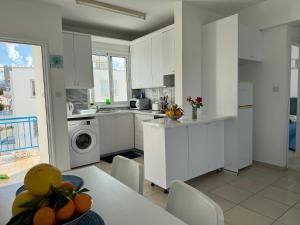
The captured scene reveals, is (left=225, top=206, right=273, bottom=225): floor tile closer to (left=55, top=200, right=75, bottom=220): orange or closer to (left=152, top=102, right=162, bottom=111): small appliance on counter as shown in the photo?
(left=55, top=200, right=75, bottom=220): orange

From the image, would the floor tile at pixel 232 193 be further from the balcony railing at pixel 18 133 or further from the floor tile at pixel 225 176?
the balcony railing at pixel 18 133

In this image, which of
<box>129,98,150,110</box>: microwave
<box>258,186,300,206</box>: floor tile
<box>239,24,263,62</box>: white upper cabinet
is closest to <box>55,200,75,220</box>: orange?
<box>258,186,300,206</box>: floor tile

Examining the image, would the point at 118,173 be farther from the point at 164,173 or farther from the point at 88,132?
the point at 88,132

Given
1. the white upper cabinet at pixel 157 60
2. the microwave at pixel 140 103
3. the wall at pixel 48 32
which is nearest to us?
the wall at pixel 48 32

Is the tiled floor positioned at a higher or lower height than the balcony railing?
lower

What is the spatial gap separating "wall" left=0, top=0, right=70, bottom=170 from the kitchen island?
1.41 m

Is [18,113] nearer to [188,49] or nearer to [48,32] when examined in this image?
[48,32]

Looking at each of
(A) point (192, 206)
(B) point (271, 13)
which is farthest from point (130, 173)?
(B) point (271, 13)

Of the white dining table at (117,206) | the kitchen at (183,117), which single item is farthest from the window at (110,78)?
the white dining table at (117,206)

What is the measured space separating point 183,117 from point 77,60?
7.04 ft

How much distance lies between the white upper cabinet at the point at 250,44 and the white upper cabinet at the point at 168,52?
1.11 meters

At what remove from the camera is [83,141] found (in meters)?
3.76

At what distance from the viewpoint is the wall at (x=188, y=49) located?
129 inches

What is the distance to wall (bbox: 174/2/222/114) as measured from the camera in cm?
327
